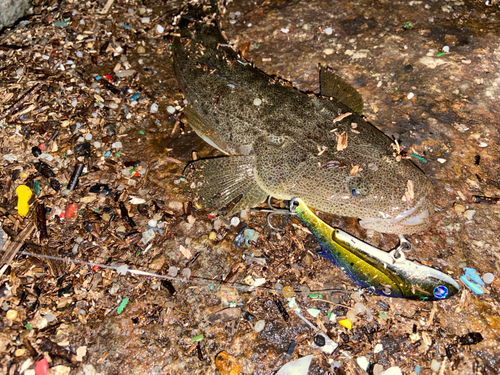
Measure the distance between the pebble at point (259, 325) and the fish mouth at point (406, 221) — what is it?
1409mm

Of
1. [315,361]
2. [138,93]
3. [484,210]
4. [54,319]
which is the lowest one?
[315,361]

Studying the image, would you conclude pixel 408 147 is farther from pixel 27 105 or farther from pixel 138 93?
pixel 27 105

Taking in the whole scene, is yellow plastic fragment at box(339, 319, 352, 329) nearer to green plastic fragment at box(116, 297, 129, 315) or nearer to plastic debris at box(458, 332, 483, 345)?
plastic debris at box(458, 332, 483, 345)

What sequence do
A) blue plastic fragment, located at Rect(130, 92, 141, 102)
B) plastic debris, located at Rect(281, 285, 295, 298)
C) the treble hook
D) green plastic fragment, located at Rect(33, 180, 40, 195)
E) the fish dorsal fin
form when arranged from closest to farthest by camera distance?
plastic debris, located at Rect(281, 285, 295, 298)
the treble hook
green plastic fragment, located at Rect(33, 180, 40, 195)
the fish dorsal fin
blue plastic fragment, located at Rect(130, 92, 141, 102)

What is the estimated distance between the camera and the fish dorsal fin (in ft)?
14.7

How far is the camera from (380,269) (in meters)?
3.68

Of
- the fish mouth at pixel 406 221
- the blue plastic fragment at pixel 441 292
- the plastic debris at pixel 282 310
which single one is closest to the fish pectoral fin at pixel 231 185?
the plastic debris at pixel 282 310

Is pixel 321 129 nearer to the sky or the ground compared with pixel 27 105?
nearer to the ground

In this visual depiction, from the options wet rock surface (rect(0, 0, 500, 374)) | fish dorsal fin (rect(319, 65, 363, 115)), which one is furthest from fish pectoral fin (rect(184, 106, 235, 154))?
fish dorsal fin (rect(319, 65, 363, 115))

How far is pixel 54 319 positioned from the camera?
11.6ft

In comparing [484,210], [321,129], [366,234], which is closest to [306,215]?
[366,234]

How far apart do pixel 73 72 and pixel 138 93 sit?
1.02m

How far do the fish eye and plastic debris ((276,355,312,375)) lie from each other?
63.9 inches

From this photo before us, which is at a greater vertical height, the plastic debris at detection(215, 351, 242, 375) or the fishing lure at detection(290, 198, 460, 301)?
the fishing lure at detection(290, 198, 460, 301)
